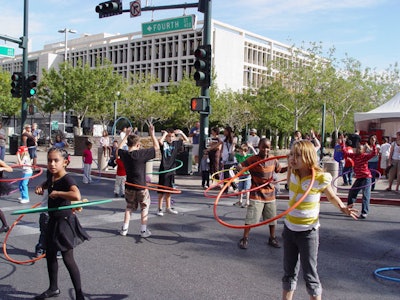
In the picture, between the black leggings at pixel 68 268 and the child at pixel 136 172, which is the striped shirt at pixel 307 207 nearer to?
the black leggings at pixel 68 268

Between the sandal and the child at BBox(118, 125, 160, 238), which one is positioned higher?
the child at BBox(118, 125, 160, 238)

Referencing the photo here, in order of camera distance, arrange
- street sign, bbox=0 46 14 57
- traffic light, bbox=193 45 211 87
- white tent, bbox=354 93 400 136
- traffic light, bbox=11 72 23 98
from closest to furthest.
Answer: traffic light, bbox=193 45 211 87 < street sign, bbox=0 46 14 57 < white tent, bbox=354 93 400 136 < traffic light, bbox=11 72 23 98

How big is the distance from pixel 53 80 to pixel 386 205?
37010 millimetres

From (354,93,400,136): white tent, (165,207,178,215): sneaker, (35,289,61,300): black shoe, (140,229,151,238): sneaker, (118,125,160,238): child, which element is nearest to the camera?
(35,289,61,300): black shoe

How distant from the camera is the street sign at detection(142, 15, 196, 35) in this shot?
15603mm

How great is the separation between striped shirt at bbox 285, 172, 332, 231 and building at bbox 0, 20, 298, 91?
203ft

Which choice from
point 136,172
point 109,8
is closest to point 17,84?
point 109,8

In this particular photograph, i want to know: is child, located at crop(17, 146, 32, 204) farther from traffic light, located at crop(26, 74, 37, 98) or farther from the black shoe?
traffic light, located at crop(26, 74, 37, 98)

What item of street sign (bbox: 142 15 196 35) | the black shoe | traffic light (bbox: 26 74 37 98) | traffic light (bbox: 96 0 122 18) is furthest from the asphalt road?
traffic light (bbox: 26 74 37 98)

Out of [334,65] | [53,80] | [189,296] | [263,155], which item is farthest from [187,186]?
[53,80]

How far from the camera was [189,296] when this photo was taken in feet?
16.2

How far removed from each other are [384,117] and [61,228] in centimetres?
2065

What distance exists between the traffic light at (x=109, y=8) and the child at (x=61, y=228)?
12756 mm

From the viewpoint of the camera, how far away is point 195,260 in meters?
6.38
